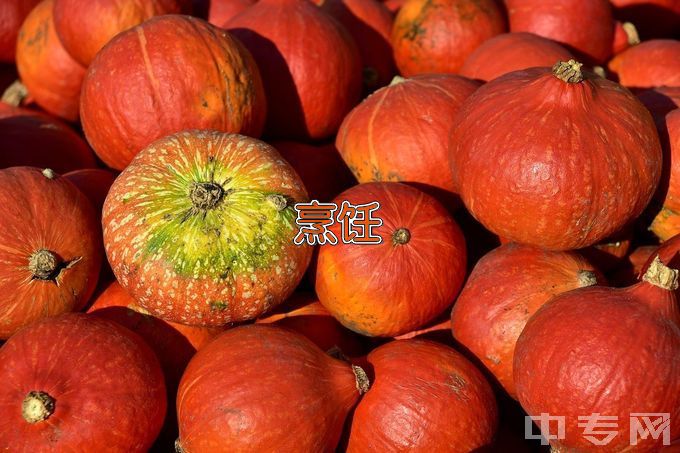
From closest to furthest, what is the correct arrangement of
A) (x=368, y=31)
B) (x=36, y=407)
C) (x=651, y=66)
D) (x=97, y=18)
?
(x=36, y=407) → (x=97, y=18) → (x=651, y=66) → (x=368, y=31)

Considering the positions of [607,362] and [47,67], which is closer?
[607,362]

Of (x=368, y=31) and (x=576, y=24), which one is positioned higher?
(x=576, y=24)

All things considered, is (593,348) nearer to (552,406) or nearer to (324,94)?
(552,406)

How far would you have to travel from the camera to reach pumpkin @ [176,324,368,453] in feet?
7.29

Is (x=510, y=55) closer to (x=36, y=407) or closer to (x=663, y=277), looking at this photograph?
(x=663, y=277)

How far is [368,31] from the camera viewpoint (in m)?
4.37

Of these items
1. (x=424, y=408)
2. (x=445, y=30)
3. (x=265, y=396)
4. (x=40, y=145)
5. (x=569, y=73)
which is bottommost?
(x=424, y=408)

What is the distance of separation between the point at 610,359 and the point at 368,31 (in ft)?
9.71

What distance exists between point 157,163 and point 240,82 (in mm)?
719

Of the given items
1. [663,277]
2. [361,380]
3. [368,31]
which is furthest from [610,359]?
[368,31]

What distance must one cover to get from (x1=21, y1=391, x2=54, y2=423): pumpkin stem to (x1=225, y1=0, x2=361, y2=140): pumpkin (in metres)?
1.99

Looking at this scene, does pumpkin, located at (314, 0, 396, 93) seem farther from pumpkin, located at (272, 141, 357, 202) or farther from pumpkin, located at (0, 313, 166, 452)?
pumpkin, located at (0, 313, 166, 452)

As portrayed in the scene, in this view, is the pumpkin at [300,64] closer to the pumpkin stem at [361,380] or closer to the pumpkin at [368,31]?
the pumpkin at [368,31]

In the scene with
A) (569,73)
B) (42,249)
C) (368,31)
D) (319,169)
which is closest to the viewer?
(569,73)
